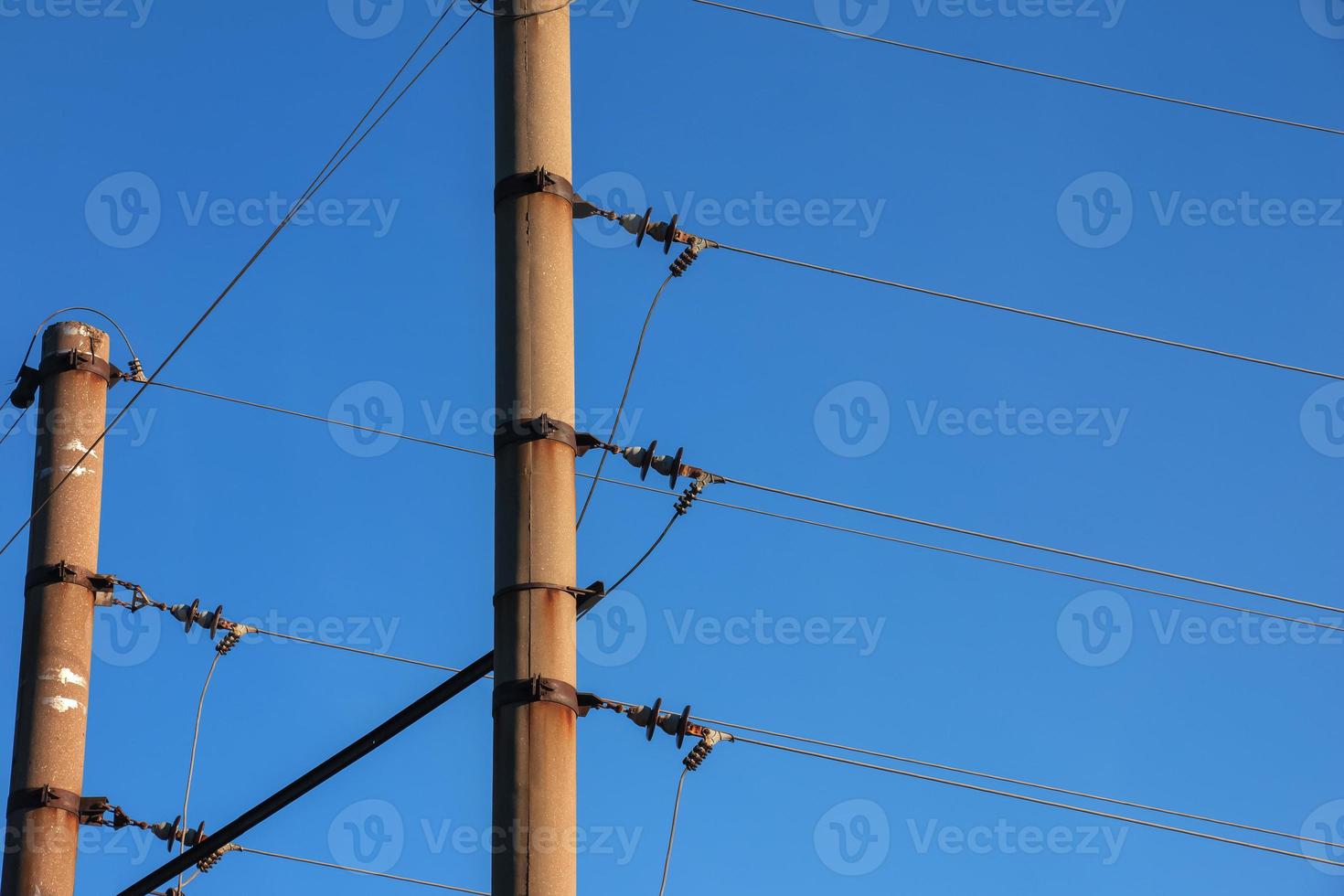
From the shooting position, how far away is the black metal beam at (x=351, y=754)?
792 cm

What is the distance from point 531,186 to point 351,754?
2.66 meters

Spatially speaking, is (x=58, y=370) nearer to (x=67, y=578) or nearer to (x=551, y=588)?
(x=67, y=578)

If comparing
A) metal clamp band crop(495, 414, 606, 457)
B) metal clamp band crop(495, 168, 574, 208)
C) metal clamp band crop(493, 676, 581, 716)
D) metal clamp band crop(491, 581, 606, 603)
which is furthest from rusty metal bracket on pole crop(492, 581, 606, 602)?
metal clamp band crop(495, 168, 574, 208)

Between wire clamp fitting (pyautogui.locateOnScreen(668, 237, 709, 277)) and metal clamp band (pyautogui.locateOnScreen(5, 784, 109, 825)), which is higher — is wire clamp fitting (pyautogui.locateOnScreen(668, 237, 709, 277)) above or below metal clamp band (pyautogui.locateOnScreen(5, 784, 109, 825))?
above

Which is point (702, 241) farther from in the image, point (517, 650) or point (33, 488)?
point (33, 488)

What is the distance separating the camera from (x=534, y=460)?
8.02 m

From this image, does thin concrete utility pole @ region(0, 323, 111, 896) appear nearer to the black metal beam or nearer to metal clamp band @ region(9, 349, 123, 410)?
metal clamp band @ region(9, 349, 123, 410)

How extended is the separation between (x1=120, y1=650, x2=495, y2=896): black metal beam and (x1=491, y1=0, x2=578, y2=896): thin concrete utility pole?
0.22 m

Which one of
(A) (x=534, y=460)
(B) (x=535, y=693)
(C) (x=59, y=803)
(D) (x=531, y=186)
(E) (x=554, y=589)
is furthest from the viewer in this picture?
(C) (x=59, y=803)

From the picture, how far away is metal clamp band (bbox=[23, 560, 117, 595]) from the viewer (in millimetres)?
11961

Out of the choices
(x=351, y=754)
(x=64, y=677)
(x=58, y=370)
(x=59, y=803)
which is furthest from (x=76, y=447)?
(x=351, y=754)

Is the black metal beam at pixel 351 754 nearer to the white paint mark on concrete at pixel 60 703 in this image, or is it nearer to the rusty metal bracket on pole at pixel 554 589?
the rusty metal bracket on pole at pixel 554 589

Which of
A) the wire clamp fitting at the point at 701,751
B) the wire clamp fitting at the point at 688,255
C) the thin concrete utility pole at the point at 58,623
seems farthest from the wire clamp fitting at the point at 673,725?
the thin concrete utility pole at the point at 58,623

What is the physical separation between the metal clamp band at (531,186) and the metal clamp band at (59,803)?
16.6ft
